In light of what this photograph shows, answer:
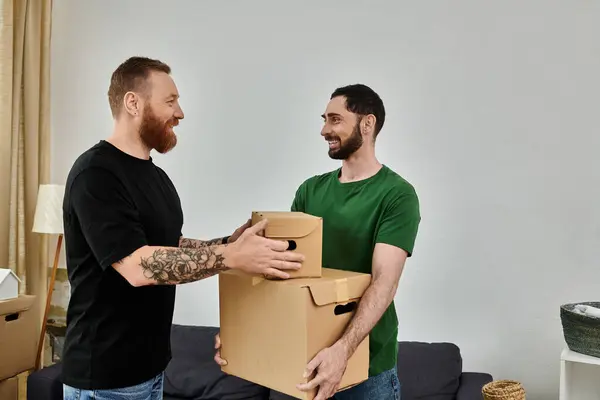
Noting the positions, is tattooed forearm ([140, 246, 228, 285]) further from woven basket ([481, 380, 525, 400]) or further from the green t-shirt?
woven basket ([481, 380, 525, 400])

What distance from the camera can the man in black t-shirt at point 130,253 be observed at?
143 centimetres

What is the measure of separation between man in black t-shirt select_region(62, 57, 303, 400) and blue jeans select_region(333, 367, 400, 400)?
0.50 m

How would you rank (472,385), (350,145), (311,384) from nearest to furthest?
1. (311,384)
2. (350,145)
3. (472,385)

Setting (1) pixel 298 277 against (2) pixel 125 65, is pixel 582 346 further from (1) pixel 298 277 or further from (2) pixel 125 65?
(2) pixel 125 65

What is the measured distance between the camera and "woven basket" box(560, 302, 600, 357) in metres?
2.09

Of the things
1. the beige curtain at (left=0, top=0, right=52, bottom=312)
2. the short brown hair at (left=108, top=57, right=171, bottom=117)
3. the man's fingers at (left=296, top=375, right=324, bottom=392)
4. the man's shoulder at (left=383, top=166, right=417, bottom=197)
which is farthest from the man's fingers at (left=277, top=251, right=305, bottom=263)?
the beige curtain at (left=0, top=0, right=52, bottom=312)

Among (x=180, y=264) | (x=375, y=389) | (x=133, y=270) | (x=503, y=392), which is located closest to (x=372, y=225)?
(x=375, y=389)

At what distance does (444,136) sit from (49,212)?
83.9 inches

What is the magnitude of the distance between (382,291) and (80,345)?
827 mm

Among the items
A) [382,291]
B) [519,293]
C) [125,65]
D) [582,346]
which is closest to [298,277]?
[382,291]

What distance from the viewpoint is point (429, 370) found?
249 centimetres

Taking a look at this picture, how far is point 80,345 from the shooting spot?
153 centimetres

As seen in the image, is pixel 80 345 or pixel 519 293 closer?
pixel 80 345

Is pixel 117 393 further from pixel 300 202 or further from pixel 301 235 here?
pixel 300 202
